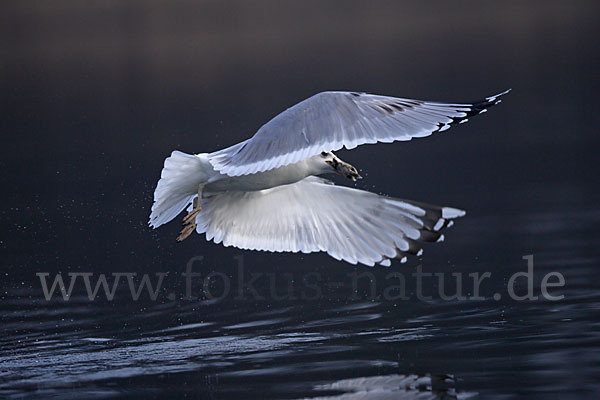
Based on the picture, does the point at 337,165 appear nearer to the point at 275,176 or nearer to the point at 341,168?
the point at 341,168

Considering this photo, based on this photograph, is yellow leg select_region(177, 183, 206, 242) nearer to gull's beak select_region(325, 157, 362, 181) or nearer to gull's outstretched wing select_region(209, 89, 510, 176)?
gull's outstretched wing select_region(209, 89, 510, 176)

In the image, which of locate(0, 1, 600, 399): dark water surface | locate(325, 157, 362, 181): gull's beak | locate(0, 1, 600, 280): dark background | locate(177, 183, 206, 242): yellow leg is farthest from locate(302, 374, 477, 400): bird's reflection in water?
locate(0, 1, 600, 280): dark background

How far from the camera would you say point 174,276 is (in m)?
8.88

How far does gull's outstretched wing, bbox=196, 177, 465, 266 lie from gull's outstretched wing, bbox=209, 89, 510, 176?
49cm

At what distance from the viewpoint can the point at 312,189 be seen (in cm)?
728

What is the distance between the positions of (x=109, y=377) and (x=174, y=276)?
2571 millimetres

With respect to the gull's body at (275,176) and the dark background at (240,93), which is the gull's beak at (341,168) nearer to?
the gull's body at (275,176)

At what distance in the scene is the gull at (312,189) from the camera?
629 cm

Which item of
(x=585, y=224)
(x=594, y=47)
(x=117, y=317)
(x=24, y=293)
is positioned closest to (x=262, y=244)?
(x=117, y=317)

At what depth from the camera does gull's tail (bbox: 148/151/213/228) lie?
279 inches

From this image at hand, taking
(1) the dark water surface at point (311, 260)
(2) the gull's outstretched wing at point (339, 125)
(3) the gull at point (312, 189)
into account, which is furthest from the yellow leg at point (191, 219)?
(1) the dark water surface at point (311, 260)

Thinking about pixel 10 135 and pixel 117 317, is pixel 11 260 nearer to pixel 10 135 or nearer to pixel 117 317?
pixel 117 317

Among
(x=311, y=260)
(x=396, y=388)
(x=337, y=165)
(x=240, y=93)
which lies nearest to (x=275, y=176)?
(x=337, y=165)

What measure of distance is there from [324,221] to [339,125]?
96 centimetres
